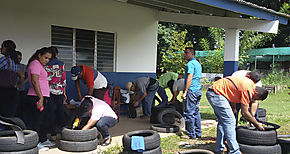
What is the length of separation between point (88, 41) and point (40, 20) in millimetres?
1476

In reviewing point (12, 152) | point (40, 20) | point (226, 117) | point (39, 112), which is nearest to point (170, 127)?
point (226, 117)

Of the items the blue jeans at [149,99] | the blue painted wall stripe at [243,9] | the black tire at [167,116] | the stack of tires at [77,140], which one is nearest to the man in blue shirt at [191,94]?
the black tire at [167,116]

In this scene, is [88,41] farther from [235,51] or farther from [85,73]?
[235,51]

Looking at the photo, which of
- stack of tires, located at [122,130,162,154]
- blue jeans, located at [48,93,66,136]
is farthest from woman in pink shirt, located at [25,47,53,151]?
stack of tires, located at [122,130,162,154]

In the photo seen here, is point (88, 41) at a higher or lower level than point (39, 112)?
higher

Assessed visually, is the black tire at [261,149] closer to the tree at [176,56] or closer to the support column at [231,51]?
the support column at [231,51]

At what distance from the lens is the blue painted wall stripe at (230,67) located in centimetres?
813

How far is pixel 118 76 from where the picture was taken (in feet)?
27.3

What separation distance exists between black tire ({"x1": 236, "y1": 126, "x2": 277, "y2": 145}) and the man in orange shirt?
0.11 meters

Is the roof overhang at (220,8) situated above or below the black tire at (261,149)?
above

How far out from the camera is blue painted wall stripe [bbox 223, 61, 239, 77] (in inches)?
320

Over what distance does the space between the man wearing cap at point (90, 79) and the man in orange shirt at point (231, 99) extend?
2.31m

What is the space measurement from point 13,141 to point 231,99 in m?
3.24

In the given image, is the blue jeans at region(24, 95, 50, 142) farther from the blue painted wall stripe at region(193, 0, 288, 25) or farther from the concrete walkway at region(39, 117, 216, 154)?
the blue painted wall stripe at region(193, 0, 288, 25)
